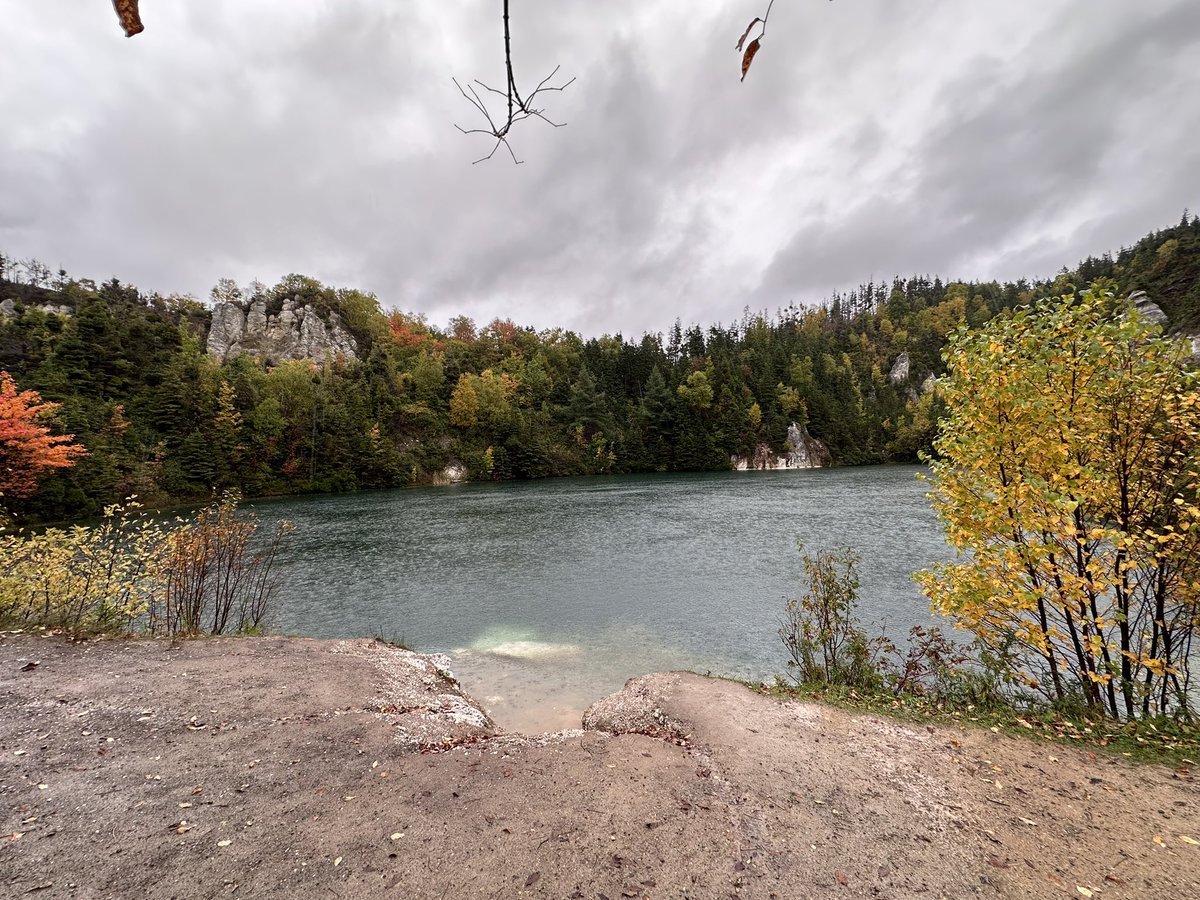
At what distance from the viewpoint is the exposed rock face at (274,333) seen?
88.2 m

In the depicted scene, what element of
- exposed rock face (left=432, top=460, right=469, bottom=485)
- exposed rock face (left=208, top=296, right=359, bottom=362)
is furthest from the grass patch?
exposed rock face (left=208, top=296, right=359, bottom=362)

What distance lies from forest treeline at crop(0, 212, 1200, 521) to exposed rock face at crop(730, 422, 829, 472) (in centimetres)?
166

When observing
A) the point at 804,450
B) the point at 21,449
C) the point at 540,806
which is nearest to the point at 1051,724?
the point at 540,806

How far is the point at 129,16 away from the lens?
4.69 feet

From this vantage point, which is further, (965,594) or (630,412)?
(630,412)

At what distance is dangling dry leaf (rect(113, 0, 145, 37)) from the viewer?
1380 mm

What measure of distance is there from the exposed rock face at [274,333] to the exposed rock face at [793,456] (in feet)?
238

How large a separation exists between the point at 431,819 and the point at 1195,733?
864cm

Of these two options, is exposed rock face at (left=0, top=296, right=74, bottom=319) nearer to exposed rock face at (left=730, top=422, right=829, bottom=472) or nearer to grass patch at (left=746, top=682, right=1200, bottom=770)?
exposed rock face at (left=730, top=422, right=829, bottom=472)

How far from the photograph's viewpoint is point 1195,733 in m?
5.87

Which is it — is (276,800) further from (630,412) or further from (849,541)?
(630,412)

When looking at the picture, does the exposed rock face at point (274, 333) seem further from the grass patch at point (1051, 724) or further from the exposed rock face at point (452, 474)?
the grass patch at point (1051, 724)

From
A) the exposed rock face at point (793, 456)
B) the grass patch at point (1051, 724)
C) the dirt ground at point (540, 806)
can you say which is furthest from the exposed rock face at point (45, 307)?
the grass patch at point (1051, 724)

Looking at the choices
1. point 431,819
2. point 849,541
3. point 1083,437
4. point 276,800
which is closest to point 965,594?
point 1083,437
